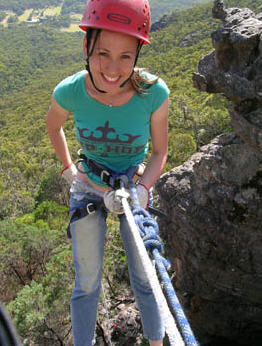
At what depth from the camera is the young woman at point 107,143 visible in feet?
6.94

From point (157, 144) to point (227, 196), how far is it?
10.6 feet

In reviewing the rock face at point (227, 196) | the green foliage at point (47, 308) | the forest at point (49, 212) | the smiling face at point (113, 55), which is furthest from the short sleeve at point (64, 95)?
the green foliage at point (47, 308)

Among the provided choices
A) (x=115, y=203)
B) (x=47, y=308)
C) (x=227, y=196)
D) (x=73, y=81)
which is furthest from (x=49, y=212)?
(x=115, y=203)

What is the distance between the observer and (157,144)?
7.97ft

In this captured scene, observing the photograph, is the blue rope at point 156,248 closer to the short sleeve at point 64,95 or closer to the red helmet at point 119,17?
the short sleeve at point 64,95

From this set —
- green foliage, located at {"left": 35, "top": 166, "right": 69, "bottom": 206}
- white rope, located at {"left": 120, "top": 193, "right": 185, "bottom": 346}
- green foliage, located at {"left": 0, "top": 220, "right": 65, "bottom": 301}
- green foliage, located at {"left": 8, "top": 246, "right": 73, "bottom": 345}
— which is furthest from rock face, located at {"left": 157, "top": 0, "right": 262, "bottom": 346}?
green foliage, located at {"left": 35, "top": 166, "right": 69, "bottom": 206}

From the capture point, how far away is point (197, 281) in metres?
6.18

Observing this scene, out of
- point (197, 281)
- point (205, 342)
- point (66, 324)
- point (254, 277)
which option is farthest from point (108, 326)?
point (254, 277)

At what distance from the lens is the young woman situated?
212 centimetres

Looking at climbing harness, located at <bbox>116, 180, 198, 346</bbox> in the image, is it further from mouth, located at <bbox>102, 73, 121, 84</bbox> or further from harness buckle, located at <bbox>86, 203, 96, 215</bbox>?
mouth, located at <bbox>102, 73, 121, 84</bbox>

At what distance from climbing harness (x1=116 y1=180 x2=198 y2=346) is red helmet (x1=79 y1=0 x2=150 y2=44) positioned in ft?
3.20

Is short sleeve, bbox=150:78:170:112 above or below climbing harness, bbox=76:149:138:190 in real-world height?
above

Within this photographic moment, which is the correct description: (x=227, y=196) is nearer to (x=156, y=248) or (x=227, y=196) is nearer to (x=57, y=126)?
(x=57, y=126)

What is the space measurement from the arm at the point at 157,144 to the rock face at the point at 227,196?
110 inches
